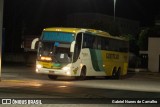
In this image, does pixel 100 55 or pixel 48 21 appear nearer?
Result: pixel 100 55

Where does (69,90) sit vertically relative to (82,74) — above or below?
above

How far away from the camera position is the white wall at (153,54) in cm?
5312

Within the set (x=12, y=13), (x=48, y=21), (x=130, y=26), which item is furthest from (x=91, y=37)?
(x=130, y=26)

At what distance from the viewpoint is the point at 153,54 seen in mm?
53906

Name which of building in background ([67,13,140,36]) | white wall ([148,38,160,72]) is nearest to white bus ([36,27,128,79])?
white wall ([148,38,160,72])

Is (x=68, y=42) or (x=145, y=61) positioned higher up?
(x=68, y=42)

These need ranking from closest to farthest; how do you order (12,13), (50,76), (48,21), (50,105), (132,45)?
1. (50,105)
2. (50,76)
3. (132,45)
4. (12,13)
5. (48,21)

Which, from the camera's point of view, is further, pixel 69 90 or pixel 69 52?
pixel 69 52

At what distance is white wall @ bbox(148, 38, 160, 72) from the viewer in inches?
2092

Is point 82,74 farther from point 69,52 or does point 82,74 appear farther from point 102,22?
point 102,22

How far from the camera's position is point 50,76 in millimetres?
30859

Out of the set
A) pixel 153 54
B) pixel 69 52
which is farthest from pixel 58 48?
pixel 153 54

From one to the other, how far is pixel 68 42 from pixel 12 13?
46.3 metres

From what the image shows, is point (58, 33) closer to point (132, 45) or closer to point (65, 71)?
point (65, 71)
